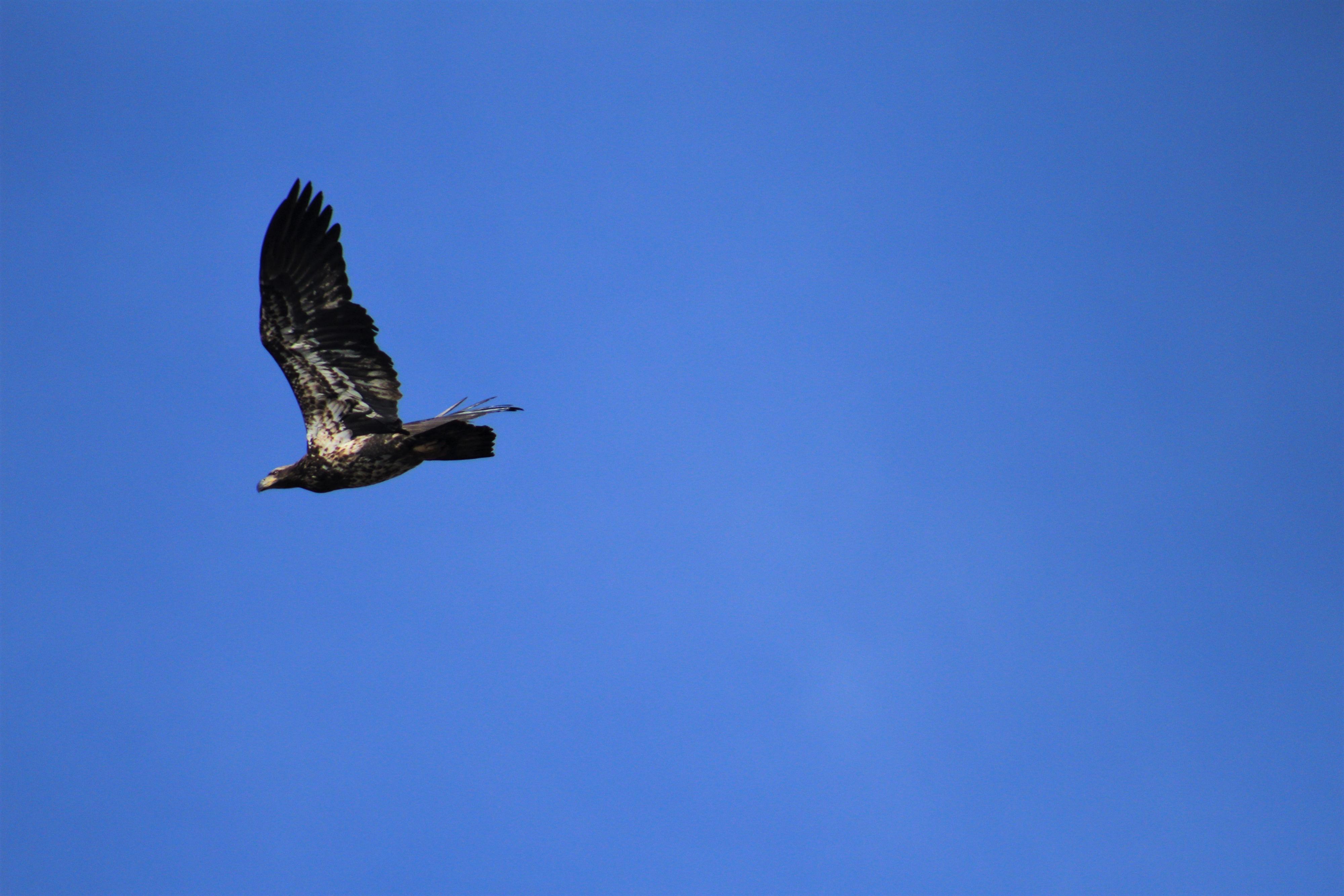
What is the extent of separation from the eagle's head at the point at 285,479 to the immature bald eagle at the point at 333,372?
0.06ft

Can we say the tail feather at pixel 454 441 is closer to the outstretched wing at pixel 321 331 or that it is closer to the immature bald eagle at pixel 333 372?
the immature bald eagle at pixel 333 372

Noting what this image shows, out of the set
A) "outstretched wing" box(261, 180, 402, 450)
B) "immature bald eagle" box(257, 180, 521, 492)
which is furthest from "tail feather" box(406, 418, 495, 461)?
"outstretched wing" box(261, 180, 402, 450)

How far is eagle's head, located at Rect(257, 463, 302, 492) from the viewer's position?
13117 mm

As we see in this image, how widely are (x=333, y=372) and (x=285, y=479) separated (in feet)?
4.73

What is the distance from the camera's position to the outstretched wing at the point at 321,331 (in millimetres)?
12516

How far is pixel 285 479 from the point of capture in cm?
1317

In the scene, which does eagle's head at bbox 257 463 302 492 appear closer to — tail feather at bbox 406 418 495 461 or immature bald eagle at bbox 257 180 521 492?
immature bald eagle at bbox 257 180 521 492

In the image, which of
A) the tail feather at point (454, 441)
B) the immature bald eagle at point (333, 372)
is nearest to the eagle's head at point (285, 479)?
the immature bald eagle at point (333, 372)

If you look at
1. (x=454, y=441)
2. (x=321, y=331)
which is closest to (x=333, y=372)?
(x=321, y=331)

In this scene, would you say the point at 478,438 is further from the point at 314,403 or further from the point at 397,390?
the point at 314,403

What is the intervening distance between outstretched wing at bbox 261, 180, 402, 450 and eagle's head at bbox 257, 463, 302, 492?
0.40 meters

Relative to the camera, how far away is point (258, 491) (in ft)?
43.7

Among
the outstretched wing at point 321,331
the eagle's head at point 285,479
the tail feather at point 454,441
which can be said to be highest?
the outstretched wing at point 321,331

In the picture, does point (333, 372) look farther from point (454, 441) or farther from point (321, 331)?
point (454, 441)
